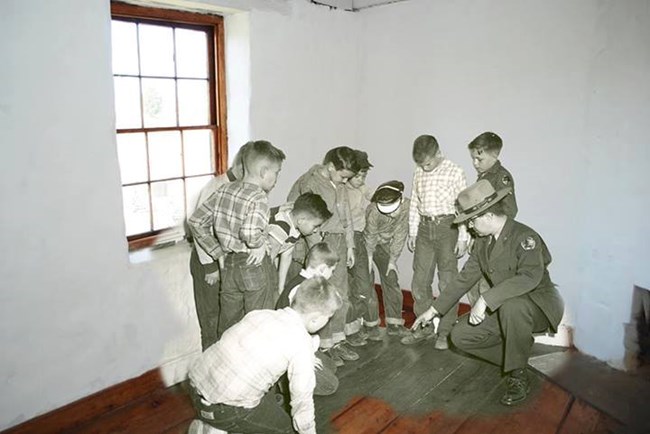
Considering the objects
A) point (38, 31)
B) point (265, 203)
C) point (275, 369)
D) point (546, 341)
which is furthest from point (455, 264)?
point (38, 31)

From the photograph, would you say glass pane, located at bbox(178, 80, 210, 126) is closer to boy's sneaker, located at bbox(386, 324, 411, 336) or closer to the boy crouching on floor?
the boy crouching on floor

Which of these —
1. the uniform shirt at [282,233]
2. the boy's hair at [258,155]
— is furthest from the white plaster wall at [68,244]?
the boy's hair at [258,155]

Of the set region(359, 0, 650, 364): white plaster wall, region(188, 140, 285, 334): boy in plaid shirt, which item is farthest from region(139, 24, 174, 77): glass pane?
region(359, 0, 650, 364): white plaster wall

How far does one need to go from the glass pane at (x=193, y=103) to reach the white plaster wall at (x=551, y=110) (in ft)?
5.91

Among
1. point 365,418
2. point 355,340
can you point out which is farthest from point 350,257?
point 365,418

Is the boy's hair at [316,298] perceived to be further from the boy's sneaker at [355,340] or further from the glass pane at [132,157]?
the boy's sneaker at [355,340]

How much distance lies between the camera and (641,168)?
3342 mm

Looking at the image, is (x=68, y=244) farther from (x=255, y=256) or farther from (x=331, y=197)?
(x=331, y=197)

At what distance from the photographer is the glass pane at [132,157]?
3.30m

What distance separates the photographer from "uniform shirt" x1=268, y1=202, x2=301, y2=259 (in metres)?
3.27

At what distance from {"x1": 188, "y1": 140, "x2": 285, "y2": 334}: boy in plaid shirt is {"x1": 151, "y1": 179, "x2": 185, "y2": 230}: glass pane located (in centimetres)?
58

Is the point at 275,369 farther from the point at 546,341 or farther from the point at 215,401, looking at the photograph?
the point at 546,341

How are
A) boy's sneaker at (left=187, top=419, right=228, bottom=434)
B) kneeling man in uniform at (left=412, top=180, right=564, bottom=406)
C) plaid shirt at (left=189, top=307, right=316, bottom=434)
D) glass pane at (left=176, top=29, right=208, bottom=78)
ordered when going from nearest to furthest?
plaid shirt at (left=189, top=307, right=316, bottom=434) < boy's sneaker at (left=187, top=419, right=228, bottom=434) < kneeling man in uniform at (left=412, top=180, right=564, bottom=406) < glass pane at (left=176, top=29, right=208, bottom=78)

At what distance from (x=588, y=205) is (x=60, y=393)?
3679 millimetres
